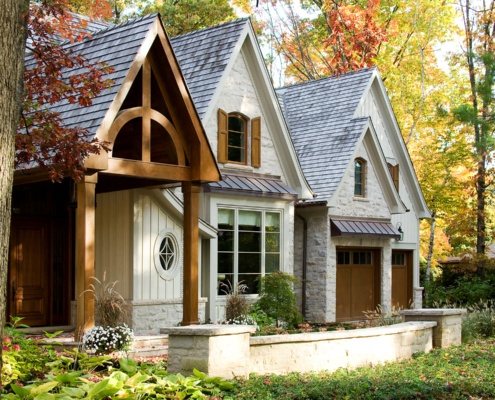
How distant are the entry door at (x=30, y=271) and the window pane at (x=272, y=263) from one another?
534 cm

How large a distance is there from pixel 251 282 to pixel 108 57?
707 cm

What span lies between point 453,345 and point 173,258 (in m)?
5.64

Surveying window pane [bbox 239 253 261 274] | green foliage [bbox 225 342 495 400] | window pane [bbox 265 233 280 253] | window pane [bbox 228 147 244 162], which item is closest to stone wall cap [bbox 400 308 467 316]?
green foliage [bbox 225 342 495 400]

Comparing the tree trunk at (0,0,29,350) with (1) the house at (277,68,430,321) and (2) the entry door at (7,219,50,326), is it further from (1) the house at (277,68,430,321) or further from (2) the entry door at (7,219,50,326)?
(1) the house at (277,68,430,321)

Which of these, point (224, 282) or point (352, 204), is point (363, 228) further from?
point (224, 282)

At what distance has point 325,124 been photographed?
23.3 m

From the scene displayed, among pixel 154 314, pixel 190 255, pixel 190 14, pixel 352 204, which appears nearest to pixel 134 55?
pixel 190 255

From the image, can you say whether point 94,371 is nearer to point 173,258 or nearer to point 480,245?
point 173,258

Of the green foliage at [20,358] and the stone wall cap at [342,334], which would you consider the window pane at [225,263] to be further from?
the green foliage at [20,358]

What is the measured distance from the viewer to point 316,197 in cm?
2089

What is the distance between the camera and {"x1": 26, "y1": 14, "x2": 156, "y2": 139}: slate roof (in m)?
12.5

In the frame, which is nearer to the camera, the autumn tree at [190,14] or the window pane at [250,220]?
the window pane at [250,220]

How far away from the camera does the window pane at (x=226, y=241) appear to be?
17.8 m

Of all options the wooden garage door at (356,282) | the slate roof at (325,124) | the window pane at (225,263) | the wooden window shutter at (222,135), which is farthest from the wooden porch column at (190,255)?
the wooden garage door at (356,282)
